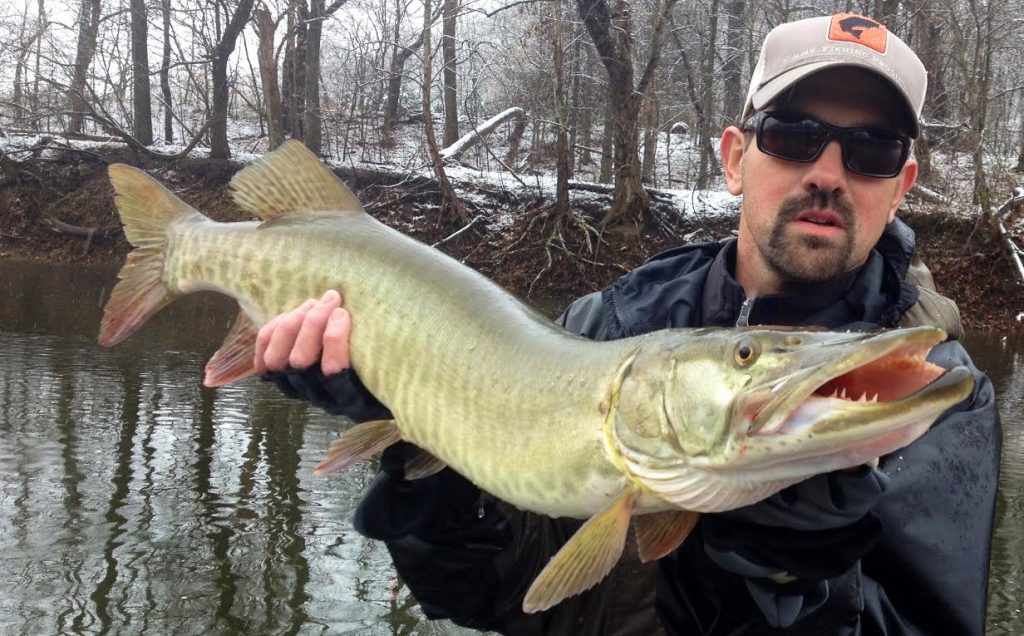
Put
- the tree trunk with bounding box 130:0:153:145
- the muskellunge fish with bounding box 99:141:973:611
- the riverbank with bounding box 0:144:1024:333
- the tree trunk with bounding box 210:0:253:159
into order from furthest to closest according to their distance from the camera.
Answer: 1. the tree trunk with bounding box 130:0:153:145
2. the tree trunk with bounding box 210:0:253:159
3. the riverbank with bounding box 0:144:1024:333
4. the muskellunge fish with bounding box 99:141:973:611

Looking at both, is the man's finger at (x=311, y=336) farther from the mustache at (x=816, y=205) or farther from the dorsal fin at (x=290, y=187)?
the mustache at (x=816, y=205)

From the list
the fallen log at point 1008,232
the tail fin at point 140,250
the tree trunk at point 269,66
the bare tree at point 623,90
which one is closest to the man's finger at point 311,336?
the tail fin at point 140,250

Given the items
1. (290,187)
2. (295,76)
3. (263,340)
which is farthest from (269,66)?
(263,340)

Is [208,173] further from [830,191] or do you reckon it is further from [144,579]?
[830,191]

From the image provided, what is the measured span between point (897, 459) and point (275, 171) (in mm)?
1622

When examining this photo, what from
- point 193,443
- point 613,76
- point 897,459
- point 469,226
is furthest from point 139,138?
point 897,459

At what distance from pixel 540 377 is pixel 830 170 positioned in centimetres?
95

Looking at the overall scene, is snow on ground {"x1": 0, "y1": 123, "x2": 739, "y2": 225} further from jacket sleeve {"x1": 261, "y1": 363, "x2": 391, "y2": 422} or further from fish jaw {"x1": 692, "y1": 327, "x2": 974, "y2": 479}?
fish jaw {"x1": 692, "y1": 327, "x2": 974, "y2": 479}

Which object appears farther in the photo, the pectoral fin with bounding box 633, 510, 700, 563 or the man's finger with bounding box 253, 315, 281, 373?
the man's finger with bounding box 253, 315, 281, 373

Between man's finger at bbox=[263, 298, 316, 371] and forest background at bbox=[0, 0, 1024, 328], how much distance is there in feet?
30.5

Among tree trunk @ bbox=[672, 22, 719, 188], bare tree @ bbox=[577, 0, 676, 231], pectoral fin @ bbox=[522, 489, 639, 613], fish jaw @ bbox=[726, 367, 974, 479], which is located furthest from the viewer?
tree trunk @ bbox=[672, 22, 719, 188]

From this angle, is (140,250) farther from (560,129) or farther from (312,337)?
(560,129)

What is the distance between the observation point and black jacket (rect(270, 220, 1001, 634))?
4.51ft

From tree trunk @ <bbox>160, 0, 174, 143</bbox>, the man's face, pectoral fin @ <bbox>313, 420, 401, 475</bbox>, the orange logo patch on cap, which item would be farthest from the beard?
tree trunk @ <bbox>160, 0, 174, 143</bbox>
